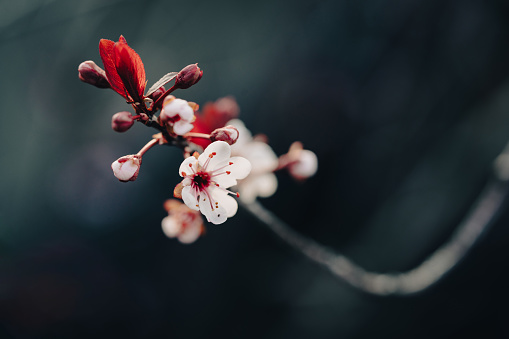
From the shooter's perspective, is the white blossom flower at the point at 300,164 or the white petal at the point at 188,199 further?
the white blossom flower at the point at 300,164

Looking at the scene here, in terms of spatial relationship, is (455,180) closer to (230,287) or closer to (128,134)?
(230,287)

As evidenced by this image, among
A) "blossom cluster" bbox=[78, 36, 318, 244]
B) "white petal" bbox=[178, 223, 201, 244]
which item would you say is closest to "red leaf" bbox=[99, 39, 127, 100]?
"blossom cluster" bbox=[78, 36, 318, 244]

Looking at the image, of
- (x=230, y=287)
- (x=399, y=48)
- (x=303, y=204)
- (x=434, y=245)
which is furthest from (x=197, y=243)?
(x=399, y=48)

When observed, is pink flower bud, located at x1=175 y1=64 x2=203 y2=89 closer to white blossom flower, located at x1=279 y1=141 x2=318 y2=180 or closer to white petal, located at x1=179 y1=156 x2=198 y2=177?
white petal, located at x1=179 y1=156 x2=198 y2=177

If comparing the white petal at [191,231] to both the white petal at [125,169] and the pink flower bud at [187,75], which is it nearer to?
the white petal at [125,169]

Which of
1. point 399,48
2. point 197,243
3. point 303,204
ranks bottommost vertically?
point 197,243

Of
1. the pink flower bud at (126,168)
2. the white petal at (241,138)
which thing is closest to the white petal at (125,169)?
the pink flower bud at (126,168)

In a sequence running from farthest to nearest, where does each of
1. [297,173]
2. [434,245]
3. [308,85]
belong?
[308,85]
[434,245]
[297,173]
